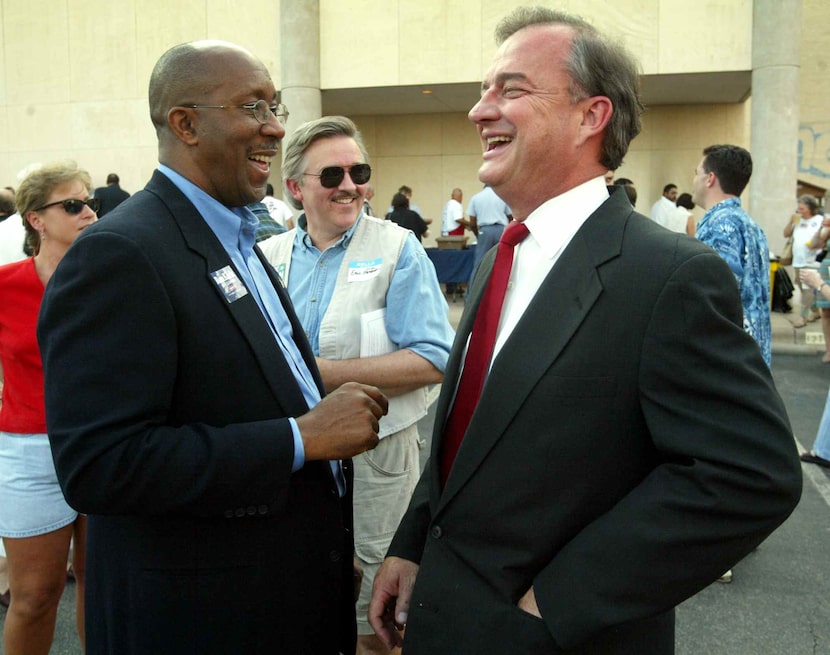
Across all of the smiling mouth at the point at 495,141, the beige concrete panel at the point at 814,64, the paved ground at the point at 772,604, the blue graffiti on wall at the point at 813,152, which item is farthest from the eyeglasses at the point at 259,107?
the beige concrete panel at the point at 814,64

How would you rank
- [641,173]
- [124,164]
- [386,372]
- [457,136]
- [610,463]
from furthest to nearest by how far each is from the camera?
[457,136] < [641,173] < [124,164] < [386,372] < [610,463]

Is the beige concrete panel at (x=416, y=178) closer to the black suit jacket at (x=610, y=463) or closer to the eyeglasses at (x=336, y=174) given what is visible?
the eyeglasses at (x=336, y=174)

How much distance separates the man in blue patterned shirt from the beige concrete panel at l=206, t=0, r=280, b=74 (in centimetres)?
1246

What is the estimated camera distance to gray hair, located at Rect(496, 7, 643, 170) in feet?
6.06

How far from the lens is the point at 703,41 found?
14109 mm

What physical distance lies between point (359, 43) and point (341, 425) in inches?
580

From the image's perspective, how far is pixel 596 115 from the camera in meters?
1.86

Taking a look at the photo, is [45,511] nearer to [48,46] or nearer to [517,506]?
[517,506]

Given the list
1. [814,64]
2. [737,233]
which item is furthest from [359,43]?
[737,233]

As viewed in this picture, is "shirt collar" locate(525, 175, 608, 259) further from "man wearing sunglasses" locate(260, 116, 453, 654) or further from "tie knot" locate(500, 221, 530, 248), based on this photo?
"man wearing sunglasses" locate(260, 116, 453, 654)

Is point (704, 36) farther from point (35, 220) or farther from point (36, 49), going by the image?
point (36, 49)

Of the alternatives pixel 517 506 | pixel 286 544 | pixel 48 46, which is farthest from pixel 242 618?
pixel 48 46

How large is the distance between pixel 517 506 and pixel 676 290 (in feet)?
1.75

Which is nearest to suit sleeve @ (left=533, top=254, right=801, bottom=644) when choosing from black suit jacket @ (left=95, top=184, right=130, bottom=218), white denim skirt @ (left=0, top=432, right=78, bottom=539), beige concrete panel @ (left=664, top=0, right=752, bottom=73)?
white denim skirt @ (left=0, top=432, right=78, bottom=539)
